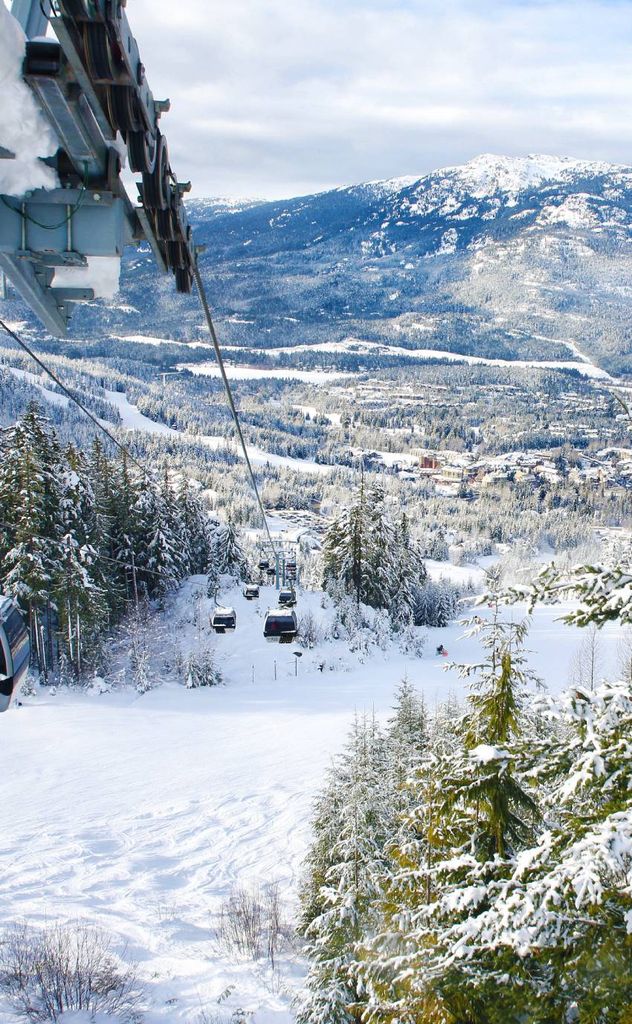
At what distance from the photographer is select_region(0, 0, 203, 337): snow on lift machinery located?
2506 mm

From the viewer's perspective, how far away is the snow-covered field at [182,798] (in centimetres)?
1377

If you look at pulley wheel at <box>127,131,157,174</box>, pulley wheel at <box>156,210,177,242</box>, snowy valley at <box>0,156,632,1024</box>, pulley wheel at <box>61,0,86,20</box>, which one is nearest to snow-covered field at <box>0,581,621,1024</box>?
snowy valley at <box>0,156,632,1024</box>

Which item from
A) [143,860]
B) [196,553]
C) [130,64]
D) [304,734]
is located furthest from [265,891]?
[196,553]

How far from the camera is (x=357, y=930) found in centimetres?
1121

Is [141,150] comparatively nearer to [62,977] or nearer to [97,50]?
[97,50]

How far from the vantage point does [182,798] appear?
71.5ft

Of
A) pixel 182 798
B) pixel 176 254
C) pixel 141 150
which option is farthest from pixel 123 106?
pixel 182 798

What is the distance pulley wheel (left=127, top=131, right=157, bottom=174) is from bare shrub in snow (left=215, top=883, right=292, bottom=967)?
14.9m

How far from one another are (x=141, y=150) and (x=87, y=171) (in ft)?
1.32

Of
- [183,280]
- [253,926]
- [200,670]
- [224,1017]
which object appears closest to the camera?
[183,280]

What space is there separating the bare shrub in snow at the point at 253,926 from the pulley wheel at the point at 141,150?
14883 mm

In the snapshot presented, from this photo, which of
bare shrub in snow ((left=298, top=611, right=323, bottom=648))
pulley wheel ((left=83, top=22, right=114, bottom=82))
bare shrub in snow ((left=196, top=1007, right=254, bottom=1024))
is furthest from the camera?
bare shrub in snow ((left=298, top=611, right=323, bottom=648))

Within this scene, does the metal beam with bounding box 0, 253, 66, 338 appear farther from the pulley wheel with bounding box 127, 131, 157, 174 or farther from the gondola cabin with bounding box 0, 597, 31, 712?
the gondola cabin with bounding box 0, 597, 31, 712

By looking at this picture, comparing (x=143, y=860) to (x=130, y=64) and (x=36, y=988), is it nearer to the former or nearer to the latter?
(x=36, y=988)
